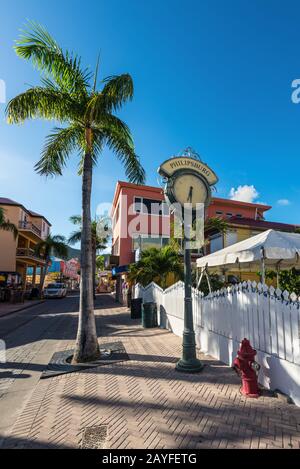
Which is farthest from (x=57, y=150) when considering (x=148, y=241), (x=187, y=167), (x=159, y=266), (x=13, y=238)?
(x=13, y=238)

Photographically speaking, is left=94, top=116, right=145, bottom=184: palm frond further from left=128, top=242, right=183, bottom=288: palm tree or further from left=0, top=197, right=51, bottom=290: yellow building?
left=0, top=197, right=51, bottom=290: yellow building

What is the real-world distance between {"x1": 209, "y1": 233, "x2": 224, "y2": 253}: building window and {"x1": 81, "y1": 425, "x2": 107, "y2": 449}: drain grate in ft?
65.2

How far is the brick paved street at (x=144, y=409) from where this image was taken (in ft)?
10.6

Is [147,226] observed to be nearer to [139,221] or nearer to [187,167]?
[139,221]

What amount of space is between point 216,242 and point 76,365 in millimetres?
18528

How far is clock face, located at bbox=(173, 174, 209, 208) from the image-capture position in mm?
6153

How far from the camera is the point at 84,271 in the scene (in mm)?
6875

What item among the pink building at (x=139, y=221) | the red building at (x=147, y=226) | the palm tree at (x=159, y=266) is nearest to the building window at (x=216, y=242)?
the red building at (x=147, y=226)

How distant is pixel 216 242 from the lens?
23.1 meters

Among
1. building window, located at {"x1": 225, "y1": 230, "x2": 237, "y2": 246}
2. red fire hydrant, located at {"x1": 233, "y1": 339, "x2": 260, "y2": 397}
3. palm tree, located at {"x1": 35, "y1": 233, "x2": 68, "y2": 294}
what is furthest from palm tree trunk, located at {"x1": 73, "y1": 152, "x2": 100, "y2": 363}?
palm tree, located at {"x1": 35, "y1": 233, "x2": 68, "y2": 294}

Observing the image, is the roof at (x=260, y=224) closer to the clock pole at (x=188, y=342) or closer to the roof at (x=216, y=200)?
the roof at (x=216, y=200)
